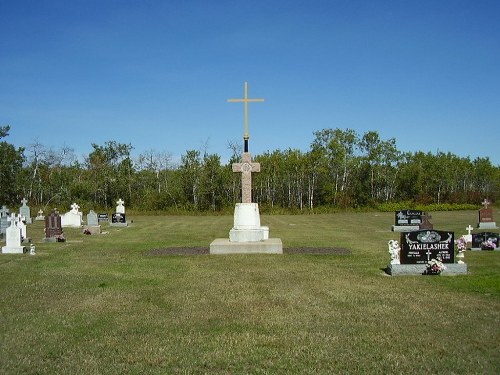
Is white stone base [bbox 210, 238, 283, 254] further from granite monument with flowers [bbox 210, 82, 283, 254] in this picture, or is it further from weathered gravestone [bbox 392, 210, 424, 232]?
weathered gravestone [bbox 392, 210, 424, 232]

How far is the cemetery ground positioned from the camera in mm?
6297

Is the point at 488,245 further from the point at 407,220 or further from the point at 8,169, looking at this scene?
the point at 8,169

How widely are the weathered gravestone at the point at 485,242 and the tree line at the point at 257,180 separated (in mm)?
41531

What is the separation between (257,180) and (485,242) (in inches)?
1934

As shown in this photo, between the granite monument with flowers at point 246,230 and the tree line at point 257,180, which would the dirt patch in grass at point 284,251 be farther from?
the tree line at point 257,180

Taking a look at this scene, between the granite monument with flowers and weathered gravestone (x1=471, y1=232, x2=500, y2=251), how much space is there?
674 centimetres

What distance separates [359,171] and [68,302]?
203ft

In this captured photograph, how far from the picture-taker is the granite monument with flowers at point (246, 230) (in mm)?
17422

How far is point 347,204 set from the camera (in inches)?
2518

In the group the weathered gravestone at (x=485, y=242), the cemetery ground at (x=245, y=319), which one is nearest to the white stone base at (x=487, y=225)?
the weathered gravestone at (x=485, y=242)

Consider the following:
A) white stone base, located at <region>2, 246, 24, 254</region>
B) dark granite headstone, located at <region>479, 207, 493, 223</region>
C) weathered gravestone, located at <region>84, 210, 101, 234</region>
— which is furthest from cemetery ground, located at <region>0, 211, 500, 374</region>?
dark granite headstone, located at <region>479, 207, 493, 223</region>

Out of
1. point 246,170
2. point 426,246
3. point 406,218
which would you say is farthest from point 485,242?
point 406,218

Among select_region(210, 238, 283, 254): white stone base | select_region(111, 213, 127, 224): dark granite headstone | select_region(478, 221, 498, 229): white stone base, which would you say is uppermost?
select_region(111, 213, 127, 224): dark granite headstone

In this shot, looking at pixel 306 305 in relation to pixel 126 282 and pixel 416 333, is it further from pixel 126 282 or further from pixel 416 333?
pixel 126 282
